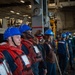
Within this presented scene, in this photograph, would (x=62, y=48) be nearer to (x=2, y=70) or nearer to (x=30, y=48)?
(x=30, y=48)

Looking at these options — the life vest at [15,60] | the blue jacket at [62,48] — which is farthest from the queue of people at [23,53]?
the blue jacket at [62,48]

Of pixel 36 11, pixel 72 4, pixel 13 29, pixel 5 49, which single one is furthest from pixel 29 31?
pixel 72 4

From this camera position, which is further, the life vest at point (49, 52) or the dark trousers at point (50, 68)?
the dark trousers at point (50, 68)

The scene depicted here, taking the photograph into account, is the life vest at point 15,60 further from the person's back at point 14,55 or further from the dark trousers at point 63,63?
the dark trousers at point 63,63

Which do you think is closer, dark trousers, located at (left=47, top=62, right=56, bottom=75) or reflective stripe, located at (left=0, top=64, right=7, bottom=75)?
reflective stripe, located at (left=0, top=64, right=7, bottom=75)

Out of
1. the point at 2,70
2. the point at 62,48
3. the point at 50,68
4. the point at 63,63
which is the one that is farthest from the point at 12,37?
the point at 63,63

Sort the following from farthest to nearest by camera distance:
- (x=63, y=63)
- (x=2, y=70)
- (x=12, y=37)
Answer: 1. (x=63, y=63)
2. (x=12, y=37)
3. (x=2, y=70)

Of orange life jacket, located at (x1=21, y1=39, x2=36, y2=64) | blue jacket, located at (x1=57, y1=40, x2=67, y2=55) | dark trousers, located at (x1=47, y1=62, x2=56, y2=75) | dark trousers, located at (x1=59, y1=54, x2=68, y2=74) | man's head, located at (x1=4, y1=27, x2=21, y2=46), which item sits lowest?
dark trousers, located at (x1=59, y1=54, x2=68, y2=74)

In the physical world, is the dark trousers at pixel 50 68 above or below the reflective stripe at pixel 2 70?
A: below

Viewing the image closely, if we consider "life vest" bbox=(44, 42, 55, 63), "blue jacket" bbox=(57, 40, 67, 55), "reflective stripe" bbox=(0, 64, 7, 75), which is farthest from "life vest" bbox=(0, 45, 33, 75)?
"blue jacket" bbox=(57, 40, 67, 55)

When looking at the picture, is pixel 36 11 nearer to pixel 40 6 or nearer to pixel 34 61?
pixel 40 6

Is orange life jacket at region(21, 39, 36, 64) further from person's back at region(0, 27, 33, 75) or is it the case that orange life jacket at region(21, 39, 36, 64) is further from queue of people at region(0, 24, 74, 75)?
person's back at region(0, 27, 33, 75)

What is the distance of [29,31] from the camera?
15.5 ft

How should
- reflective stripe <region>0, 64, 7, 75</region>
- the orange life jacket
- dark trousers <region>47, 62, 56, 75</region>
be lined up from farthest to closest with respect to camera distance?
dark trousers <region>47, 62, 56, 75</region>, the orange life jacket, reflective stripe <region>0, 64, 7, 75</region>
